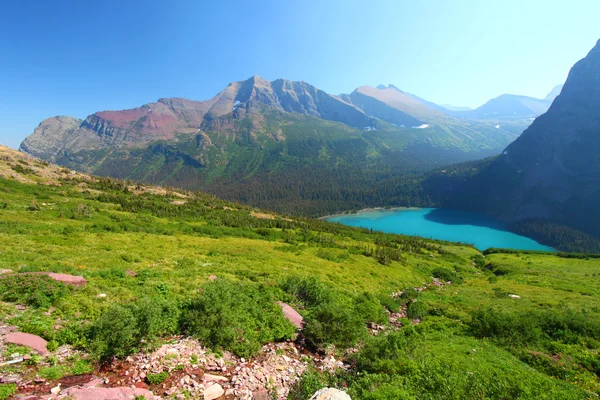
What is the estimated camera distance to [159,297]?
15.2 metres

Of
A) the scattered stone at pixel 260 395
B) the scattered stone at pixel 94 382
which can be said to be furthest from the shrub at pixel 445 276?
the scattered stone at pixel 94 382

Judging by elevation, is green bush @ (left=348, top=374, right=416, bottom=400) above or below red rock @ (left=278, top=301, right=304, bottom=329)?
above

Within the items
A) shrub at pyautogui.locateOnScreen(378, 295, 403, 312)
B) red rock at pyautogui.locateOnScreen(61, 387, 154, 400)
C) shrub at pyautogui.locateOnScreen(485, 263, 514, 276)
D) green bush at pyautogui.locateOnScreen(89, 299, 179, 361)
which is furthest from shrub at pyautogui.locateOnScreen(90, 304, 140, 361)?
shrub at pyautogui.locateOnScreen(485, 263, 514, 276)

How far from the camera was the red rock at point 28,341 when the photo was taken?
31.4 ft

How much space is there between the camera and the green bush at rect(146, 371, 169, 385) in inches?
373

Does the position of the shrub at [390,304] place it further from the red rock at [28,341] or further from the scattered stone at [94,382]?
the red rock at [28,341]

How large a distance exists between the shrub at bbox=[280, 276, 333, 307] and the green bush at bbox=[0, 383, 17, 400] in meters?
14.9

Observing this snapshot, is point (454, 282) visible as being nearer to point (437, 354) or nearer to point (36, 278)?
point (437, 354)

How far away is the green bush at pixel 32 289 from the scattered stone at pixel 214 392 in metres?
9.29

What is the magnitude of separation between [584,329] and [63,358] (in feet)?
101

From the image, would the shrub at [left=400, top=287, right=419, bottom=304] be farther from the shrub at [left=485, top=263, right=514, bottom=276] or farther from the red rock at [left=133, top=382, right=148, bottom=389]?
the shrub at [left=485, top=263, right=514, bottom=276]

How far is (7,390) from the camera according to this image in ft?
24.1

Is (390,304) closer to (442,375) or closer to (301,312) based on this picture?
(301,312)

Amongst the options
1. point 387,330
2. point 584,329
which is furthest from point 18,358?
point 584,329
